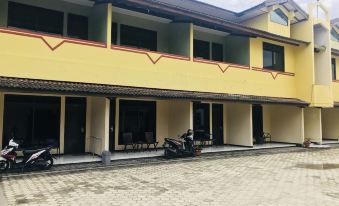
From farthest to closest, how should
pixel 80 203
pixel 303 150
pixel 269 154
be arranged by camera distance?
1. pixel 303 150
2. pixel 269 154
3. pixel 80 203

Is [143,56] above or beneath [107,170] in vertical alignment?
above

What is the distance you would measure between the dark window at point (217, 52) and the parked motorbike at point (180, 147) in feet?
19.7

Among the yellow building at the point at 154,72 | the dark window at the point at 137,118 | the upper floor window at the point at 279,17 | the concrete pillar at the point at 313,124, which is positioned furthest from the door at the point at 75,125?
the concrete pillar at the point at 313,124

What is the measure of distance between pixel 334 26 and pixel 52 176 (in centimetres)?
2258

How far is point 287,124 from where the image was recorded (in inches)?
798

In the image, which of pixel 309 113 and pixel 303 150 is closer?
pixel 303 150

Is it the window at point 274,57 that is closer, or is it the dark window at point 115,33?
the dark window at point 115,33

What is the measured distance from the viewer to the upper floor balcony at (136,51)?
11250 mm

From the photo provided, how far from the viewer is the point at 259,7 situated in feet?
62.3

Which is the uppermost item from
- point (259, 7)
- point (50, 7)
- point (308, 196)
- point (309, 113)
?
point (259, 7)

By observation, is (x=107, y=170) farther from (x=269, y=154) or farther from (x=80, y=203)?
(x=269, y=154)

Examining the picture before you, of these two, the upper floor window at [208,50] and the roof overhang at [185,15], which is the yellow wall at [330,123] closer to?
the roof overhang at [185,15]

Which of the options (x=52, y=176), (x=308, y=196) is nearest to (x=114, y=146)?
(x=52, y=176)

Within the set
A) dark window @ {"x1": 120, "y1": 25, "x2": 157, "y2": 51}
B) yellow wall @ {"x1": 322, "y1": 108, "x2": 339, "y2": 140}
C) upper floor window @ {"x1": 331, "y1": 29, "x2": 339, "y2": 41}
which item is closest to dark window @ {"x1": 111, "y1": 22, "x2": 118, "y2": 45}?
dark window @ {"x1": 120, "y1": 25, "x2": 157, "y2": 51}
